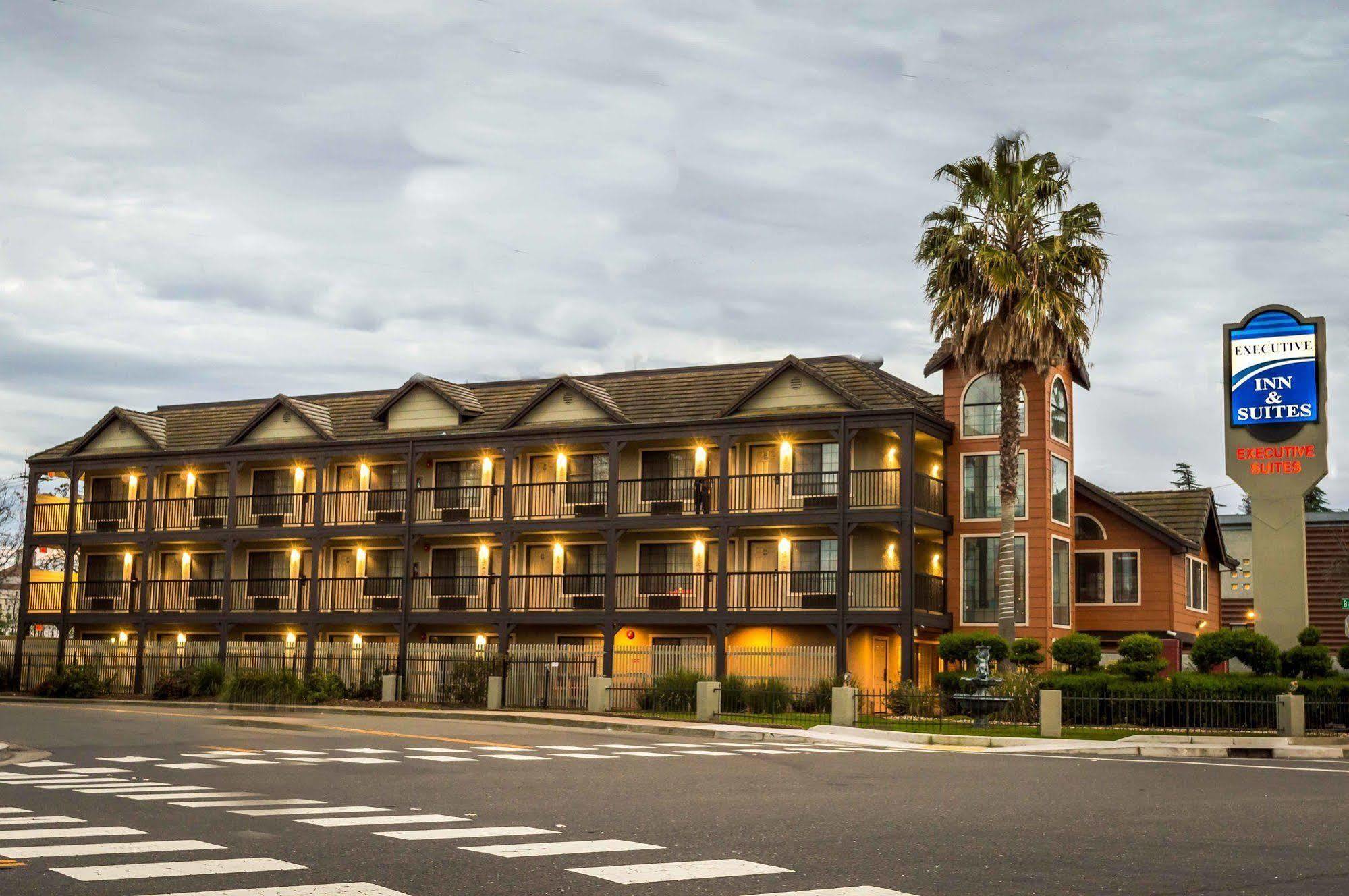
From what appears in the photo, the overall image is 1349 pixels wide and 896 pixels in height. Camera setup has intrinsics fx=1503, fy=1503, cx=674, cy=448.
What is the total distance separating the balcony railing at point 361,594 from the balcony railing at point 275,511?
7.23 feet

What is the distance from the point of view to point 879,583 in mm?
40062

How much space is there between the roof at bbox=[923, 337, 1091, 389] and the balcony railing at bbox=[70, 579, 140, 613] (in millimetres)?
27269

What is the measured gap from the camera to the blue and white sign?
32531 mm

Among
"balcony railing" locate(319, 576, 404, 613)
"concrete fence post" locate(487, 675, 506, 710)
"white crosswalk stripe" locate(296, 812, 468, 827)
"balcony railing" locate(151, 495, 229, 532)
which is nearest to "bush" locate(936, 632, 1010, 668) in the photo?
"concrete fence post" locate(487, 675, 506, 710)

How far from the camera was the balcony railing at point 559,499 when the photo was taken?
43.9 meters

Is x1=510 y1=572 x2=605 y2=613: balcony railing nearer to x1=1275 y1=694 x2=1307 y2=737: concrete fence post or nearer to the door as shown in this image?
the door

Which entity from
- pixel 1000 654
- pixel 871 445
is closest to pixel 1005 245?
pixel 871 445

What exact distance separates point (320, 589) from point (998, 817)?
3738 centimetres

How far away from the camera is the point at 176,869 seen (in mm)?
9258

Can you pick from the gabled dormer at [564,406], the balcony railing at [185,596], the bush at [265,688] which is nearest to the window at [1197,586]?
the gabled dormer at [564,406]

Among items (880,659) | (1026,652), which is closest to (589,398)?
(880,659)

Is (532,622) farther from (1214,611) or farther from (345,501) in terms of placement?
(1214,611)

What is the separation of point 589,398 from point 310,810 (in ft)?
103

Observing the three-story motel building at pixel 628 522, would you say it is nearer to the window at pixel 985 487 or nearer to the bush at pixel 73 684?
the window at pixel 985 487
